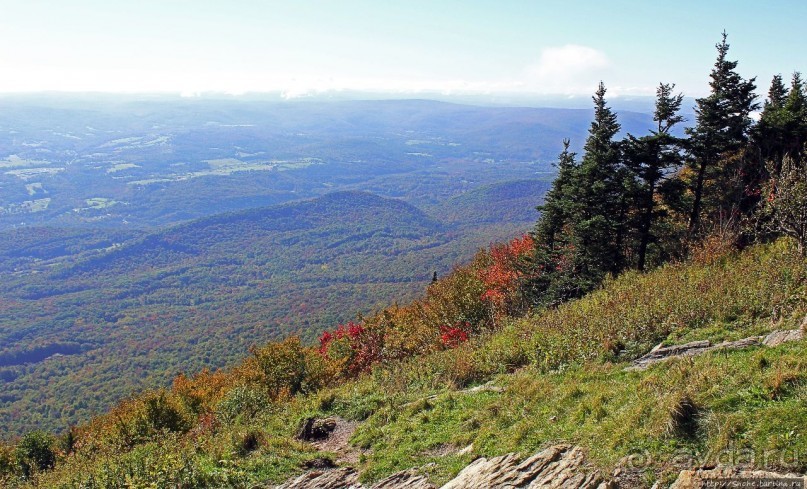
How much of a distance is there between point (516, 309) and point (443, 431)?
1811 cm

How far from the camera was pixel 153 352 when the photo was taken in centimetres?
12500

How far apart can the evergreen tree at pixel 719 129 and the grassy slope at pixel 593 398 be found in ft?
21.3

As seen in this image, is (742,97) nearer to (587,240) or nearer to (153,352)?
(587,240)

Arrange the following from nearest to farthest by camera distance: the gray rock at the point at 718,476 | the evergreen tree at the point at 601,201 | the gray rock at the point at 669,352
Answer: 1. the gray rock at the point at 718,476
2. the gray rock at the point at 669,352
3. the evergreen tree at the point at 601,201

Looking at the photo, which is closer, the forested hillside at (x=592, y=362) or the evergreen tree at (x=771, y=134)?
the forested hillside at (x=592, y=362)

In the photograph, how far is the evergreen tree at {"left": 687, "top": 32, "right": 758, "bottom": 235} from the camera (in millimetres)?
24438

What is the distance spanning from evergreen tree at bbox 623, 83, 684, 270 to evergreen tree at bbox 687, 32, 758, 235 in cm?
164

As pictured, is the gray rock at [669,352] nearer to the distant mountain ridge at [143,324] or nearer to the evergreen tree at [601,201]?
the evergreen tree at [601,201]

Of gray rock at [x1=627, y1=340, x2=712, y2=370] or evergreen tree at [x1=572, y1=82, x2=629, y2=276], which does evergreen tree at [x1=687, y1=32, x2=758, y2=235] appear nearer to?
evergreen tree at [x1=572, y1=82, x2=629, y2=276]

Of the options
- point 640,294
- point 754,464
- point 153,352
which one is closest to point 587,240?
point 640,294

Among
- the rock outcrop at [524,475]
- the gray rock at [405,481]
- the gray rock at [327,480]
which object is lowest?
the gray rock at [327,480]

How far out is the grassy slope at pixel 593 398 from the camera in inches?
285

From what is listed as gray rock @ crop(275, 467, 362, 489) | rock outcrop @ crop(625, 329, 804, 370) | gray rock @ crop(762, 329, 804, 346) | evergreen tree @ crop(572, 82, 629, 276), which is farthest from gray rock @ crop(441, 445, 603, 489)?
evergreen tree @ crop(572, 82, 629, 276)

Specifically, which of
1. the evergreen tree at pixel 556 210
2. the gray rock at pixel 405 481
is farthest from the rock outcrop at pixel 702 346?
the evergreen tree at pixel 556 210
